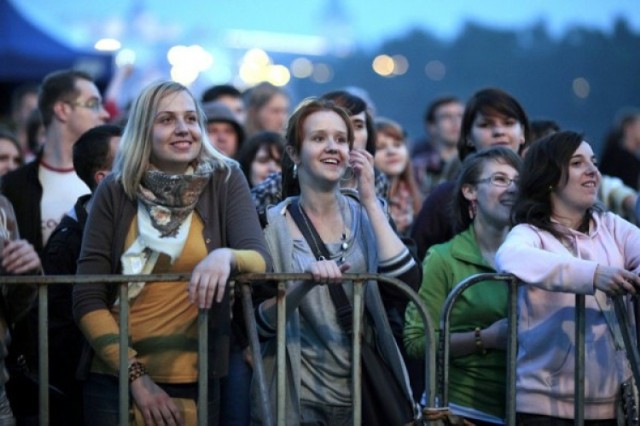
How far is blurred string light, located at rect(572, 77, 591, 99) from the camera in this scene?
2484 centimetres

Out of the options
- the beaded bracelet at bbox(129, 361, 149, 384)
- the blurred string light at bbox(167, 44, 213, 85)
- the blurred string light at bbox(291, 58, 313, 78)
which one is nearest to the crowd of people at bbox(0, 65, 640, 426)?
the beaded bracelet at bbox(129, 361, 149, 384)

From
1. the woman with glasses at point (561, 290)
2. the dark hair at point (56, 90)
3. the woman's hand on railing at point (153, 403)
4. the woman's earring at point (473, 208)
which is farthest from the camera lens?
the dark hair at point (56, 90)

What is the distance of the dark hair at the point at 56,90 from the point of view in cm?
814

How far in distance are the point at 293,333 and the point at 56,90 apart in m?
3.36

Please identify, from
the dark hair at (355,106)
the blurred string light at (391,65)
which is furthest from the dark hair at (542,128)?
the blurred string light at (391,65)

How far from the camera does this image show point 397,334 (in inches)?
234

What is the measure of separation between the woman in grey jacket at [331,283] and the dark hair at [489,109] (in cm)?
182

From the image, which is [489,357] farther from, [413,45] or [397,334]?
[413,45]

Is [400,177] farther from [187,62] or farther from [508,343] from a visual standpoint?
[187,62]

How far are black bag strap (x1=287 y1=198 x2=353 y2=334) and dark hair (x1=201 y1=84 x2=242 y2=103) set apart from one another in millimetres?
4528

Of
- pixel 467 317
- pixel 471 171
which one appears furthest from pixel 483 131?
pixel 467 317

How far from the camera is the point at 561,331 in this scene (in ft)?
18.3

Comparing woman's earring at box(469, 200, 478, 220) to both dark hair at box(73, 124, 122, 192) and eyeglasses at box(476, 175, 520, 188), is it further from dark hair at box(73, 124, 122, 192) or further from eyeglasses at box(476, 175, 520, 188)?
dark hair at box(73, 124, 122, 192)

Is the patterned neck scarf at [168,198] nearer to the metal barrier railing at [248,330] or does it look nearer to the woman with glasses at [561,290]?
the metal barrier railing at [248,330]
